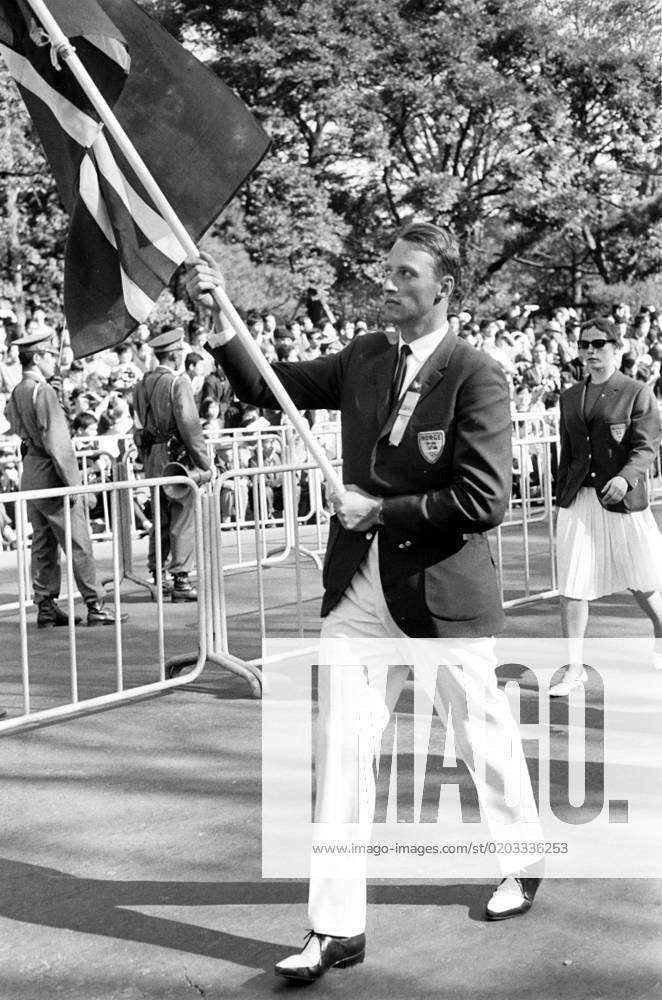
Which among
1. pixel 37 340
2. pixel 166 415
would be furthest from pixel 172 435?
Result: pixel 37 340

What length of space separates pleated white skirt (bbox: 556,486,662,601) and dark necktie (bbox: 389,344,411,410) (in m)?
3.35

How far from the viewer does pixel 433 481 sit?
4.38m

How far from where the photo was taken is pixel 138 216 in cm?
499

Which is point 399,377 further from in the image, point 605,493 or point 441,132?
point 441,132

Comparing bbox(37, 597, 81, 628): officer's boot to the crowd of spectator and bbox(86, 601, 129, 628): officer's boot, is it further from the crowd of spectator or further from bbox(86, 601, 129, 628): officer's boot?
the crowd of spectator

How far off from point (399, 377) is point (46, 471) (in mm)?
5934

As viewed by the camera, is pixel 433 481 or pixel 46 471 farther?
pixel 46 471

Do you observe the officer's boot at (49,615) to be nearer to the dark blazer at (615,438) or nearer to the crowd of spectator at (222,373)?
the crowd of spectator at (222,373)

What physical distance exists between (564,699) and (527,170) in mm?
27869

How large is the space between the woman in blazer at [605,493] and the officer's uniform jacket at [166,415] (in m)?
3.96

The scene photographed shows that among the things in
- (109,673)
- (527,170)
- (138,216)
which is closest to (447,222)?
(527,170)

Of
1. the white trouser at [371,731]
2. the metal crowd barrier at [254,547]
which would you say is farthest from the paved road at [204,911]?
the metal crowd barrier at [254,547]

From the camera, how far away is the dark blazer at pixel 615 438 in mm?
7609

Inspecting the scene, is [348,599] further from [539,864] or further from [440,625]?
[539,864]
